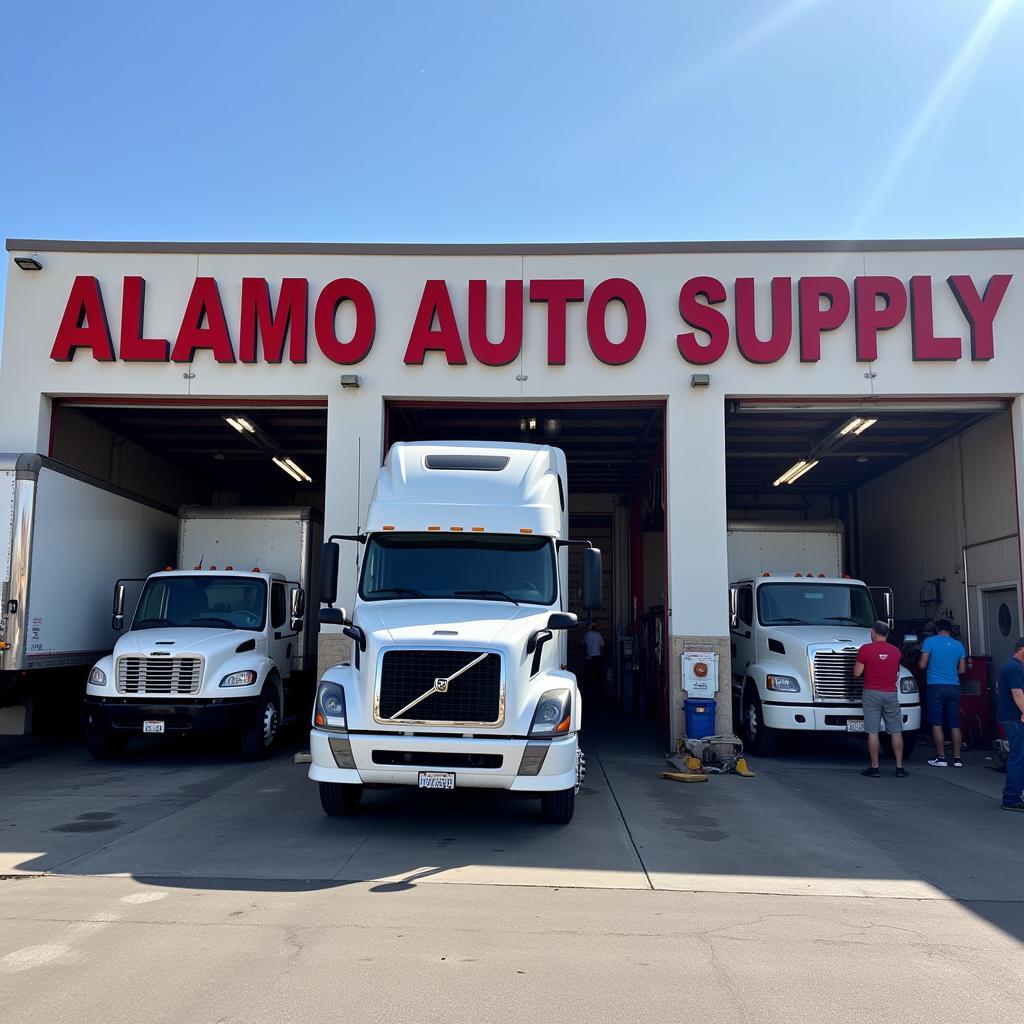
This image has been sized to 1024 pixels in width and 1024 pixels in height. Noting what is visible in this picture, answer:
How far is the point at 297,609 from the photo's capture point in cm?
1306

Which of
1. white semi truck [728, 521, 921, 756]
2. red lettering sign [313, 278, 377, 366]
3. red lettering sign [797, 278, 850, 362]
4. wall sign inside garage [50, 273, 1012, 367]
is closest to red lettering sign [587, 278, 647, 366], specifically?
wall sign inside garage [50, 273, 1012, 367]

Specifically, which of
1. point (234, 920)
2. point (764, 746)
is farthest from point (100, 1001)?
point (764, 746)

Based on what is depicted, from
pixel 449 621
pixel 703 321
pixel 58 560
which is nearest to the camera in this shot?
pixel 449 621

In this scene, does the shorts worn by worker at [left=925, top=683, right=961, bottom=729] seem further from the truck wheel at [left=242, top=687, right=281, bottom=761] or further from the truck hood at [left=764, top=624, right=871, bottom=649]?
the truck wheel at [left=242, top=687, right=281, bottom=761]

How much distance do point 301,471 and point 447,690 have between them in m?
13.8

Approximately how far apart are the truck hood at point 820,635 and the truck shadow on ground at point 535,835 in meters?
1.92

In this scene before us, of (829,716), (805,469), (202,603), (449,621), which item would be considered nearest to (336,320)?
(202,603)

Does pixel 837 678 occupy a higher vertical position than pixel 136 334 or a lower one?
lower

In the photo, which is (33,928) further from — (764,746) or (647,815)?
(764,746)

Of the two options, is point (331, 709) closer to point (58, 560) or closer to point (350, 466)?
point (58, 560)

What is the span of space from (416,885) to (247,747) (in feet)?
20.4

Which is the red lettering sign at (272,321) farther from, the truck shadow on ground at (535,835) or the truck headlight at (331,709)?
the truck headlight at (331,709)

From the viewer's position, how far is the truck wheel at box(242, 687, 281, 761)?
11820 millimetres

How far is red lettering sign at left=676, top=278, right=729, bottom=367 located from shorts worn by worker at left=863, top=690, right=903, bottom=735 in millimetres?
5285
